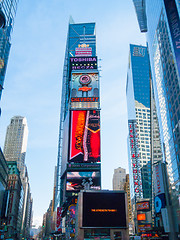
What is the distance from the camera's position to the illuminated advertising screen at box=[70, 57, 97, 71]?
11500cm

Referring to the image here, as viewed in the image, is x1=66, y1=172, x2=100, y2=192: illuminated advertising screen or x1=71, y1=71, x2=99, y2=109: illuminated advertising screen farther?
x1=71, y1=71, x2=99, y2=109: illuminated advertising screen

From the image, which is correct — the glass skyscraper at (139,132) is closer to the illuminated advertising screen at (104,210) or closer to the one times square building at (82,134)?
the one times square building at (82,134)

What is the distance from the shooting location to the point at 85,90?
348 ft

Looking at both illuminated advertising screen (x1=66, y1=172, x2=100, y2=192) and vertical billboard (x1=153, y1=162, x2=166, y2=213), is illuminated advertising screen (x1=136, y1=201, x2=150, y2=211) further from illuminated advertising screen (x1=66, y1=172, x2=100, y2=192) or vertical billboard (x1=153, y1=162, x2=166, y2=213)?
vertical billboard (x1=153, y1=162, x2=166, y2=213)

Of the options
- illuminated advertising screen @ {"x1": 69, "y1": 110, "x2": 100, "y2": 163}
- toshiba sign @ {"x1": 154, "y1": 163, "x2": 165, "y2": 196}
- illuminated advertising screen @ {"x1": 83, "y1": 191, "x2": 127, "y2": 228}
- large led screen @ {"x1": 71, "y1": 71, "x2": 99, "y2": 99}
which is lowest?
illuminated advertising screen @ {"x1": 83, "y1": 191, "x2": 127, "y2": 228}

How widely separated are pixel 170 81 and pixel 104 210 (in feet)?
124

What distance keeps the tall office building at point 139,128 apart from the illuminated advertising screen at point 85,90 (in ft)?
168

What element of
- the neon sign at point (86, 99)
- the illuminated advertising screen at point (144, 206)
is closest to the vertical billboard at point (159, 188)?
the illuminated advertising screen at point (144, 206)

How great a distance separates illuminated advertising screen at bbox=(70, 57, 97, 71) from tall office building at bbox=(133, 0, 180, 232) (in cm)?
4320

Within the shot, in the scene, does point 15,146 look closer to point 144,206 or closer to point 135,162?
point 135,162

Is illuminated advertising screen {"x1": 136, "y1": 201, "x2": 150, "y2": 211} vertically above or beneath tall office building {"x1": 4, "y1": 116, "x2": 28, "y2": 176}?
beneath

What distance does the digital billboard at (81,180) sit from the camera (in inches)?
3378

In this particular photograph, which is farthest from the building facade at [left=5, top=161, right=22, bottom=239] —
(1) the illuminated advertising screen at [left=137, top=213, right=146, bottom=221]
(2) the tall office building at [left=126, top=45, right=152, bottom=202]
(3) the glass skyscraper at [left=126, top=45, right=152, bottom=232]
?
(2) the tall office building at [left=126, top=45, right=152, bottom=202]

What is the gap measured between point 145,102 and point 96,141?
3397 inches
